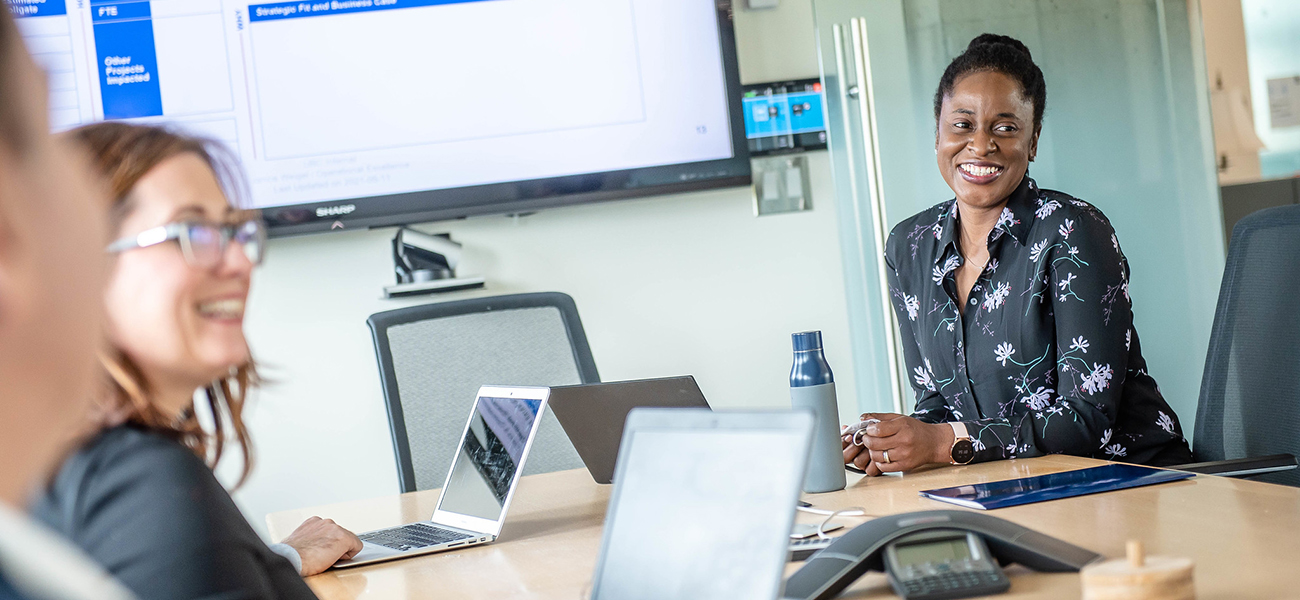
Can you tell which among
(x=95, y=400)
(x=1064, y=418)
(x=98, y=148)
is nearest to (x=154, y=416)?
(x=95, y=400)

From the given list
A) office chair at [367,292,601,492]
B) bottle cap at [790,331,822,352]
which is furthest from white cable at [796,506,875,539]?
office chair at [367,292,601,492]

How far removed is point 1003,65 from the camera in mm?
2076

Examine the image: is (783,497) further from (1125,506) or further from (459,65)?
(459,65)

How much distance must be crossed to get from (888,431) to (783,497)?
83 cm

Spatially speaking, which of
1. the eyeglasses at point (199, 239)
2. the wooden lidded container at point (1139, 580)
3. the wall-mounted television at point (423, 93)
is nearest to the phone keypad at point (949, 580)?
the wooden lidded container at point (1139, 580)

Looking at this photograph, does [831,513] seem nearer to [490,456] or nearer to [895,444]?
[895,444]

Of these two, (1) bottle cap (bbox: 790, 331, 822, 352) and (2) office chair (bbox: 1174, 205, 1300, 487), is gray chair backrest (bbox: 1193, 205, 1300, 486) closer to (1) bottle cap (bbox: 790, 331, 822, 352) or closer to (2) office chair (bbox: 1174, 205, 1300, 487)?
(2) office chair (bbox: 1174, 205, 1300, 487)

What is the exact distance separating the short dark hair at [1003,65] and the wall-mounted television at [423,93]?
2.45 feet

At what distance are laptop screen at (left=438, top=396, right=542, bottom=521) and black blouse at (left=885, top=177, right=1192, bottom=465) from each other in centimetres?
68

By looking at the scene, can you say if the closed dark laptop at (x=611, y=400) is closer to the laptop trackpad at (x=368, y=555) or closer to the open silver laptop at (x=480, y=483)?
the open silver laptop at (x=480, y=483)

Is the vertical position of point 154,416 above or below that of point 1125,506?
above

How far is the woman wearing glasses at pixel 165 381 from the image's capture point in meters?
0.74

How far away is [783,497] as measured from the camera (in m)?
0.76

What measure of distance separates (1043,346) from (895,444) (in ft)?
1.48
